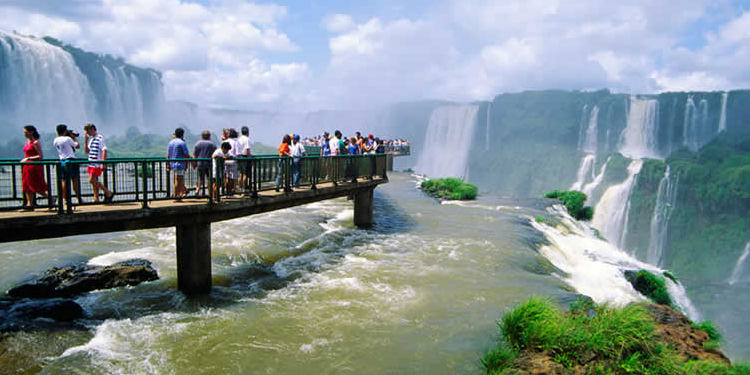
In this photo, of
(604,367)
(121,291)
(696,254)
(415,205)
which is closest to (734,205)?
(696,254)

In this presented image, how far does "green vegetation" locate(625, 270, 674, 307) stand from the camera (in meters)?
13.4

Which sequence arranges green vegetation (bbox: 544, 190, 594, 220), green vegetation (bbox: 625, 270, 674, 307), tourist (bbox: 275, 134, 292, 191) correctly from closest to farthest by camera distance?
1. tourist (bbox: 275, 134, 292, 191)
2. green vegetation (bbox: 625, 270, 674, 307)
3. green vegetation (bbox: 544, 190, 594, 220)

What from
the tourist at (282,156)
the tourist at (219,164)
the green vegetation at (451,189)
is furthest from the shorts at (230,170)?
the green vegetation at (451,189)

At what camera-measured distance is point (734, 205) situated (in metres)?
43.4

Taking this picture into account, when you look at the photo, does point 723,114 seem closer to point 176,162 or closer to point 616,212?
point 616,212

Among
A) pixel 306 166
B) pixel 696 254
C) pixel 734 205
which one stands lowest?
pixel 696 254

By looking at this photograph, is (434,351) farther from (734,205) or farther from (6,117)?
(6,117)

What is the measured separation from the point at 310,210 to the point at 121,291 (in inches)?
458

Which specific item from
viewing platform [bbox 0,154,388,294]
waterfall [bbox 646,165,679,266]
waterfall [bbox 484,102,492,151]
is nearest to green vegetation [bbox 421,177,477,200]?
viewing platform [bbox 0,154,388,294]

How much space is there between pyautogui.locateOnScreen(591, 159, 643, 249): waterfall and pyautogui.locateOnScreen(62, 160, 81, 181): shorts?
44135mm

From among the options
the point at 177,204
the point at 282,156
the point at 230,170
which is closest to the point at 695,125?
the point at 282,156

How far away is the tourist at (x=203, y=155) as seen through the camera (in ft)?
29.6

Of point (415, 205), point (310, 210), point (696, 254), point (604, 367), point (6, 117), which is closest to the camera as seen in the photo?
point (604, 367)

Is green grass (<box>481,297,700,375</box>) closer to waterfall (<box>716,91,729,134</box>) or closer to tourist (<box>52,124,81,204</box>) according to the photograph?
tourist (<box>52,124,81,204</box>)
